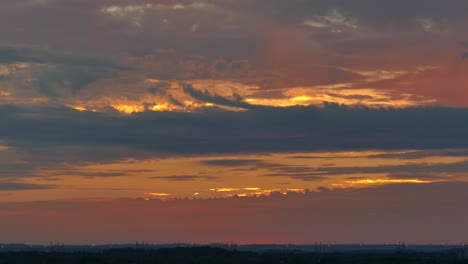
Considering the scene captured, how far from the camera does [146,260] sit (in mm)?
122188

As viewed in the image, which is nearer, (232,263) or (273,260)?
(232,263)

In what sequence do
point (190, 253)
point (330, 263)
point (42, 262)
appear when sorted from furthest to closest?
point (190, 253) < point (330, 263) < point (42, 262)

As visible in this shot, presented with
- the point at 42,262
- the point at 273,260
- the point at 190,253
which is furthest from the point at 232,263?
the point at 190,253

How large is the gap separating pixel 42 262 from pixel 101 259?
9.15 meters

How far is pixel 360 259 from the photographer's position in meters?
133

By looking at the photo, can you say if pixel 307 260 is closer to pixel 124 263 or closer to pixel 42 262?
pixel 124 263

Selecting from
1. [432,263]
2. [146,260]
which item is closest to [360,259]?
[432,263]

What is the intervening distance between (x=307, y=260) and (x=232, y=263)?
13456 mm

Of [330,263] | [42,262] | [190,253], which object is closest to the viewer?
[42,262]

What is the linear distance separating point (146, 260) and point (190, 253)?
4255 cm

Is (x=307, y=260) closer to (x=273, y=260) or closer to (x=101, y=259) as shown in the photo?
(x=273, y=260)

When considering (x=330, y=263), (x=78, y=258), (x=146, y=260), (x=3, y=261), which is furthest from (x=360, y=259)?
(x=3, y=261)

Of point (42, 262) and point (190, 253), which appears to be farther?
point (190, 253)

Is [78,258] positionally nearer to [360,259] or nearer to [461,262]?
[360,259]
